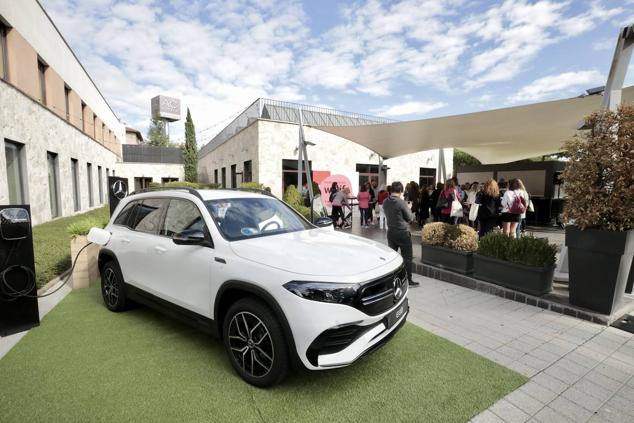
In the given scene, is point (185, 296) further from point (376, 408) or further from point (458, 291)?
point (458, 291)

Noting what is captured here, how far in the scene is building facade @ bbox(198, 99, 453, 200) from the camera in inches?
673

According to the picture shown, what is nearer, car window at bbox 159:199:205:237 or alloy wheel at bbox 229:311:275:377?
alloy wheel at bbox 229:311:275:377

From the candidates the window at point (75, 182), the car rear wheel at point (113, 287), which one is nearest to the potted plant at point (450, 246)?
the car rear wheel at point (113, 287)

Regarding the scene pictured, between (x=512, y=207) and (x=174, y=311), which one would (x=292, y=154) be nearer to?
(x=512, y=207)

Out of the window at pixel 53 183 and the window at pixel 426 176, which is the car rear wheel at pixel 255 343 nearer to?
the window at pixel 53 183

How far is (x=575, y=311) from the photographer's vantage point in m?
4.07

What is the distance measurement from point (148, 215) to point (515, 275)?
5.04 m

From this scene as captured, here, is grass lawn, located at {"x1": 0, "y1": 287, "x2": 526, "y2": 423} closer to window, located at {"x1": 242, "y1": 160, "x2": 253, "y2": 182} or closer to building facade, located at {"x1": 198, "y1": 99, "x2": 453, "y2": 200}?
building facade, located at {"x1": 198, "y1": 99, "x2": 453, "y2": 200}

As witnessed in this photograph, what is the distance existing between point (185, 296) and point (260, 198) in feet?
4.42

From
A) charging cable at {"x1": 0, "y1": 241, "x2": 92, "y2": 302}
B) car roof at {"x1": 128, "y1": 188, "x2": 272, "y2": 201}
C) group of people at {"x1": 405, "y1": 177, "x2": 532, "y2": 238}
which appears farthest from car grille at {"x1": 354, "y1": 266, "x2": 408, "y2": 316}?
group of people at {"x1": 405, "y1": 177, "x2": 532, "y2": 238}

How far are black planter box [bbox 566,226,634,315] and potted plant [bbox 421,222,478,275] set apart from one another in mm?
1463

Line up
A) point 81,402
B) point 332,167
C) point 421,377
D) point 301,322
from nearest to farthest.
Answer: point 301,322
point 81,402
point 421,377
point 332,167

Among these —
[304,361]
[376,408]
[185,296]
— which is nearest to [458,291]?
[376,408]

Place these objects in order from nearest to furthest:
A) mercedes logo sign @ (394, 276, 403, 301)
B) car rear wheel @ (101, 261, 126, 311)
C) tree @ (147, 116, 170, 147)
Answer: mercedes logo sign @ (394, 276, 403, 301), car rear wheel @ (101, 261, 126, 311), tree @ (147, 116, 170, 147)
